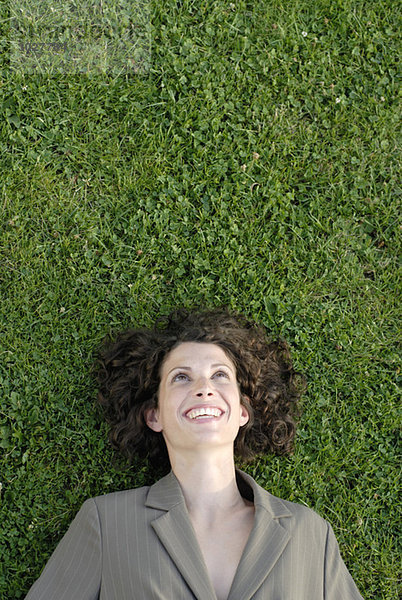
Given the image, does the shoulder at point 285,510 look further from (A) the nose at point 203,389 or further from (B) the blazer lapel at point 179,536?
(A) the nose at point 203,389

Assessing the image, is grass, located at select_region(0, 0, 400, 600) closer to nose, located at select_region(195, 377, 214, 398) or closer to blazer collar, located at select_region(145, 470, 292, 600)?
blazer collar, located at select_region(145, 470, 292, 600)

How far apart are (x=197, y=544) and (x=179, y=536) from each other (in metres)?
0.10

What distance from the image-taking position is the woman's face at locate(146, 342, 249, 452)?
3.72m

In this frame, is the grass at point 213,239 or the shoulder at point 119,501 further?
the grass at point 213,239

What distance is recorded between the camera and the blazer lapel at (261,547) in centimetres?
348

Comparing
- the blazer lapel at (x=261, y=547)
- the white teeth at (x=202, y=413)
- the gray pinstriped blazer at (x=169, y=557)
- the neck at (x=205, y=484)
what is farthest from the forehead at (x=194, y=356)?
Answer: the blazer lapel at (x=261, y=547)

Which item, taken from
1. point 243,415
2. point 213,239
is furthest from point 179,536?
point 213,239

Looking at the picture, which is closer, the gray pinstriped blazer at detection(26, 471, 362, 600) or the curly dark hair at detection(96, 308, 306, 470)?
the gray pinstriped blazer at detection(26, 471, 362, 600)

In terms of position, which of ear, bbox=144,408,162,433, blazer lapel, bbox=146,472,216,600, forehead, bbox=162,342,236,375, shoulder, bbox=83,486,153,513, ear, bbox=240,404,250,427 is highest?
forehead, bbox=162,342,236,375

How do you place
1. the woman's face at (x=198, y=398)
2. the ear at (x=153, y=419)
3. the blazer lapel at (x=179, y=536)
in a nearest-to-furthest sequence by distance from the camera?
1. the blazer lapel at (x=179, y=536)
2. the woman's face at (x=198, y=398)
3. the ear at (x=153, y=419)

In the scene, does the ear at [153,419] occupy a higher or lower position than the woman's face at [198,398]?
lower

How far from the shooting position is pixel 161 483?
3.86 meters

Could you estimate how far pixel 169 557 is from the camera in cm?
353

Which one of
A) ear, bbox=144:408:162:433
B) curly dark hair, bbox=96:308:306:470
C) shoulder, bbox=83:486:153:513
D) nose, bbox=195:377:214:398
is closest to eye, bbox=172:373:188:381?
nose, bbox=195:377:214:398
